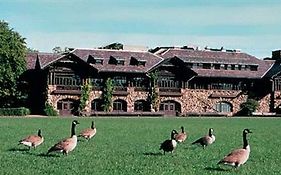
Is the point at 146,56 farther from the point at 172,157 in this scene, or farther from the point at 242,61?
the point at 172,157

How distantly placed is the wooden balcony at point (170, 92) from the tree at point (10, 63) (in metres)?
17.9

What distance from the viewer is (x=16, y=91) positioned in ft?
240

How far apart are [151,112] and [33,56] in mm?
19016

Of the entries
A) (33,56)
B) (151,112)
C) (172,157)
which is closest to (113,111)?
(151,112)

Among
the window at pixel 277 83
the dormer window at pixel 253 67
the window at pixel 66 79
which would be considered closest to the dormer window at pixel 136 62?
the window at pixel 66 79

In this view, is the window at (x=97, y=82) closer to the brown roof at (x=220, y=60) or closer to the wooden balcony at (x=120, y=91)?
the wooden balcony at (x=120, y=91)

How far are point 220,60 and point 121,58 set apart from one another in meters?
14.3

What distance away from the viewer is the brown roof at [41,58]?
237ft

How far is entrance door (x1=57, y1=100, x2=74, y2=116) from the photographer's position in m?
72.6

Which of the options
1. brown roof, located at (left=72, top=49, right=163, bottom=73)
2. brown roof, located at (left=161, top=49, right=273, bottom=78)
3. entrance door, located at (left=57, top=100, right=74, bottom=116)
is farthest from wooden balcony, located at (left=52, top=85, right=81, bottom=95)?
brown roof, located at (left=161, top=49, right=273, bottom=78)

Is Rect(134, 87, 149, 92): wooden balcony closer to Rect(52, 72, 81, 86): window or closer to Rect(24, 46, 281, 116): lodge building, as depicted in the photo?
Rect(24, 46, 281, 116): lodge building

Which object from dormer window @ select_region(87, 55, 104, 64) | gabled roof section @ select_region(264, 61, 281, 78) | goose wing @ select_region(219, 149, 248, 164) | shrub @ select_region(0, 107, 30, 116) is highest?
dormer window @ select_region(87, 55, 104, 64)

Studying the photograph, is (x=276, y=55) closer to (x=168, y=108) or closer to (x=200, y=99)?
(x=200, y=99)

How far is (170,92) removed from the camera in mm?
78625
